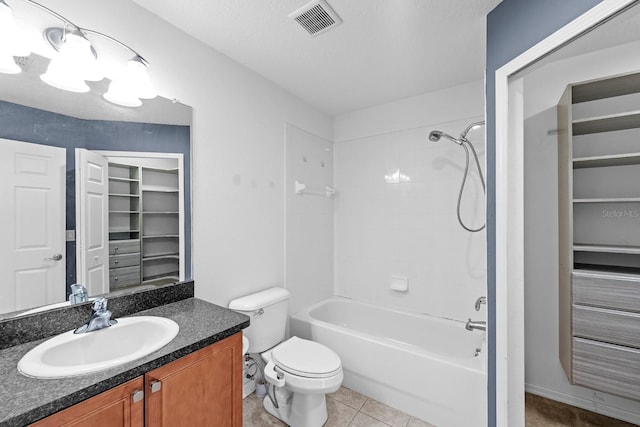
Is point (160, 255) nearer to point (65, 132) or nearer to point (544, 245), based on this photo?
point (65, 132)

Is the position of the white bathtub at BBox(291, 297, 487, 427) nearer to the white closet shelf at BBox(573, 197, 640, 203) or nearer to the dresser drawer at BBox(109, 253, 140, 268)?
the white closet shelf at BBox(573, 197, 640, 203)

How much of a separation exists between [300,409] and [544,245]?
1.64 meters

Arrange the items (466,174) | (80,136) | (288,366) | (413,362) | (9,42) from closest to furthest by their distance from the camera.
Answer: (9,42), (80,136), (288,366), (413,362), (466,174)

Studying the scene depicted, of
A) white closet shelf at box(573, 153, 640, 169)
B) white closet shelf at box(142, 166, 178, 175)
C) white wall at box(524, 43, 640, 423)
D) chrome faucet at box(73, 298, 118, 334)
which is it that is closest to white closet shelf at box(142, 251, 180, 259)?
chrome faucet at box(73, 298, 118, 334)

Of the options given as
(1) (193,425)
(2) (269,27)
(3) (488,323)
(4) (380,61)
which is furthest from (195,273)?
(4) (380,61)

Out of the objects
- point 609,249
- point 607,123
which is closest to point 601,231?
point 609,249

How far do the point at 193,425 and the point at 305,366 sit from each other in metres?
0.72

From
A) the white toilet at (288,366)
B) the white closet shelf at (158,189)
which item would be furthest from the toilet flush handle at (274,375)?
the white closet shelf at (158,189)

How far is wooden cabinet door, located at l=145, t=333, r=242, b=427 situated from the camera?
0.95m

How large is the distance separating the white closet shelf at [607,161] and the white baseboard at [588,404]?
886 mm

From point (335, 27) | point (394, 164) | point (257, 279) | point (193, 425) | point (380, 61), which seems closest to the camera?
point (193, 425)

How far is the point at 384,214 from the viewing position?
2760 mm

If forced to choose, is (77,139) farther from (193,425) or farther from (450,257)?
(450,257)

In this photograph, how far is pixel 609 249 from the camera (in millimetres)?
957
